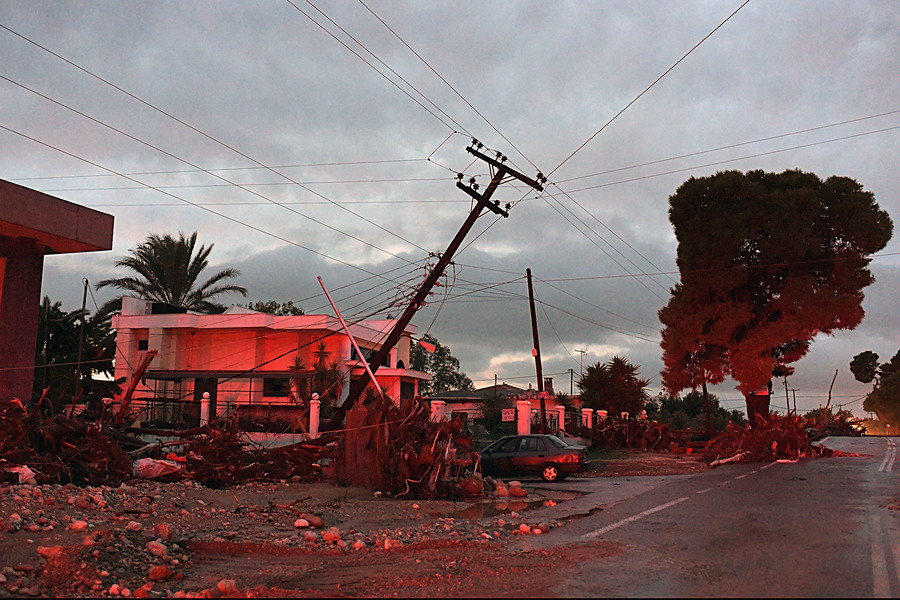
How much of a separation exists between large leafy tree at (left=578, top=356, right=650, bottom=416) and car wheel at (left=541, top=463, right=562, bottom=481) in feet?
69.7

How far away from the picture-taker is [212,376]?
35375 millimetres

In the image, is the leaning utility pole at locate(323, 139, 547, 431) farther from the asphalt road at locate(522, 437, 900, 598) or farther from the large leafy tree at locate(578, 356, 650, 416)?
the large leafy tree at locate(578, 356, 650, 416)

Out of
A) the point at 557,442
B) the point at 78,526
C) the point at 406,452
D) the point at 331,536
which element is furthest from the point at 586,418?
the point at 78,526

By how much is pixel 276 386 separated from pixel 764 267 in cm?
2414

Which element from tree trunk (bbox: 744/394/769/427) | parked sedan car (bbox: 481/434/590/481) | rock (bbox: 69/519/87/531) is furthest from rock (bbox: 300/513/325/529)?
tree trunk (bbox: 744/394/769/427)

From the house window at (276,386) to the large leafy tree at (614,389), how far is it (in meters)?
16.7

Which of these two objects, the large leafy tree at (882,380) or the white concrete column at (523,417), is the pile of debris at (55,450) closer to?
the white concrete column at (523,417)

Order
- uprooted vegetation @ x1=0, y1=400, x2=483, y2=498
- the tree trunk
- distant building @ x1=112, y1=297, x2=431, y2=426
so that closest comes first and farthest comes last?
uprooted vegetation @ x1=0, y1=400, x2=483, y2=498
the tree trunk
distant building @ x1=112, y1=297, x2=431, y2=426

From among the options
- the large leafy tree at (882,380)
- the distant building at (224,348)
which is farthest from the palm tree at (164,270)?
the large leafy tree at (882,380)

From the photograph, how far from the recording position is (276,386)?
38.4m

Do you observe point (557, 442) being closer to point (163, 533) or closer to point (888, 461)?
point (888, 461)

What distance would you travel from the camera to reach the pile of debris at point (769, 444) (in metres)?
27.4

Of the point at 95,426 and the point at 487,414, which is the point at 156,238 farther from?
the point at 95,426

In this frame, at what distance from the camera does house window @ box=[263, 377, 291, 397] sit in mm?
37778
